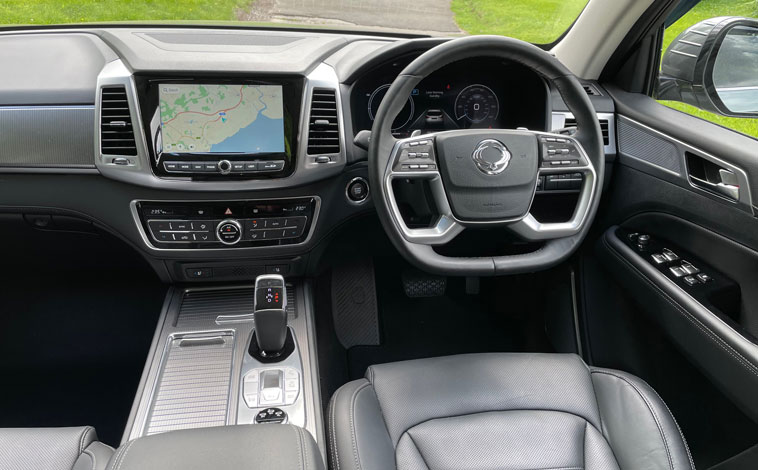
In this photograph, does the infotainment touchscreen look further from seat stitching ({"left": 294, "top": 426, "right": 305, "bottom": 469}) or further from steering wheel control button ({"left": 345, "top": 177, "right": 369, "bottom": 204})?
seat stitching ({"left": 294, "top": 426, "right": 305, "bottom": 469})

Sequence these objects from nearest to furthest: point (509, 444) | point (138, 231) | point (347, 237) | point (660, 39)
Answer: point (509, 444) < point (138, 231) < point (660, 39) < point (347, 237)

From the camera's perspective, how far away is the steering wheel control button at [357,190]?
1.90 meters

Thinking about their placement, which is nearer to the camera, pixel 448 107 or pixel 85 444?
pixel 85 444

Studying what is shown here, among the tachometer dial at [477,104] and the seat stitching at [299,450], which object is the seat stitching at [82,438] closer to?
the seat stitching at [299,450]

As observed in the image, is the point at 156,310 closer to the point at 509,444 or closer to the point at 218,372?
the point at 218,372

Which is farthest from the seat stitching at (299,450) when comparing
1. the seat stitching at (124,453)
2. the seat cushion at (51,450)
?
the seat cushion at (51,450)

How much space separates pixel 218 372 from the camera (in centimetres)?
172

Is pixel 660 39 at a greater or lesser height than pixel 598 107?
greater

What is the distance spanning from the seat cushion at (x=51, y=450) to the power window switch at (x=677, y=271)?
150 cm

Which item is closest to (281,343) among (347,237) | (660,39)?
(347,237)

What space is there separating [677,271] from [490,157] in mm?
661

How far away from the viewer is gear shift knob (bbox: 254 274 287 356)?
167 centimetres

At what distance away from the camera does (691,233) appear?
5.75 ft

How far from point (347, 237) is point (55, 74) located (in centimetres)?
104
